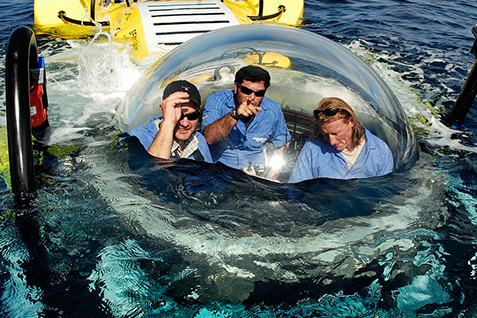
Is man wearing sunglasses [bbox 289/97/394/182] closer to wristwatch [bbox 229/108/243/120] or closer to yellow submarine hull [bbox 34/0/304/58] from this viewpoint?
wristwatch [bbox 229/108/243/120]

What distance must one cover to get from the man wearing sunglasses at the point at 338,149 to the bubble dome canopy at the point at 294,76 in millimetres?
124

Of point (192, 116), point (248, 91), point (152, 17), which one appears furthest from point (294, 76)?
point (152, 17)

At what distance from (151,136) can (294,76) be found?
50.2 inches

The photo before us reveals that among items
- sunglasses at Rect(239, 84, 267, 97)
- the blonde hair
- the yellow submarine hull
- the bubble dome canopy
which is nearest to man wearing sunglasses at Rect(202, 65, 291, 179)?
sunglasses at Rect(239, 84, 267, 97)

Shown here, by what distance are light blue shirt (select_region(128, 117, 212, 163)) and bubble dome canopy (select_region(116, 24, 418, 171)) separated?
0.09 metres

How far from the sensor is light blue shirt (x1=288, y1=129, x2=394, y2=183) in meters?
2.81

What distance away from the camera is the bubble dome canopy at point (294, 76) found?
10.2 feet

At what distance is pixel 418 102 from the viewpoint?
5.41m

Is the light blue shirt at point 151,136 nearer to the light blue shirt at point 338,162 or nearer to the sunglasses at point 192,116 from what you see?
the sunglasses at point 192,116

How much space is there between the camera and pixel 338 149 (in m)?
2.84

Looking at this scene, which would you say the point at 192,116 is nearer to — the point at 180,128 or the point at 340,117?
the point at 180,128

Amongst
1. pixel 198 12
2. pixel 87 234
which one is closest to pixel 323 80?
pixel 87 234

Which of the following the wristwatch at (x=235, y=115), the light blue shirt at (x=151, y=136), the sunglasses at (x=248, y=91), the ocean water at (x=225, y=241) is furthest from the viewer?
the light blue shirt at (x=151, y=136)

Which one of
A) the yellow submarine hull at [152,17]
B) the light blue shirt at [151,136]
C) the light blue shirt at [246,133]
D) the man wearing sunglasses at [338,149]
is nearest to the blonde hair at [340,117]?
the man wearing sunglasses at [338,149]
